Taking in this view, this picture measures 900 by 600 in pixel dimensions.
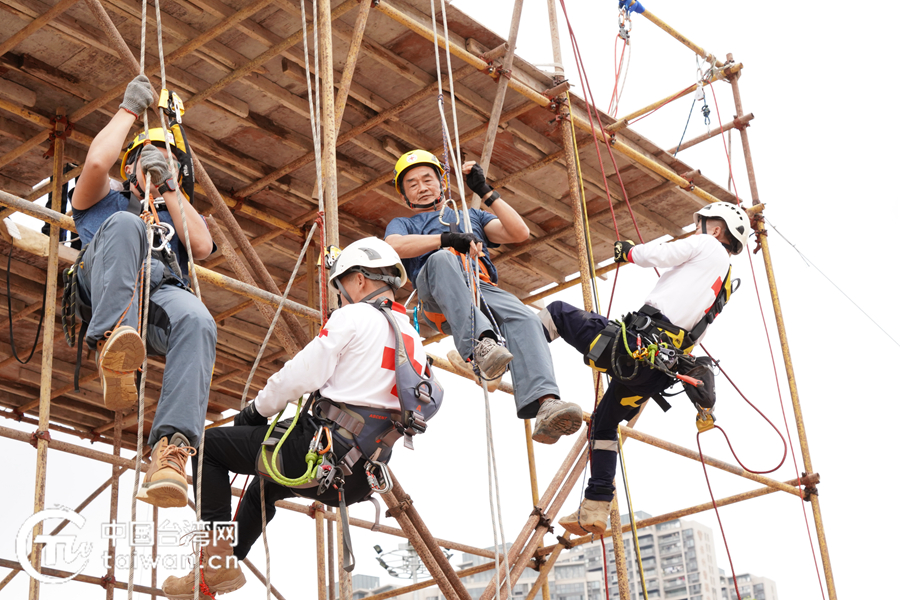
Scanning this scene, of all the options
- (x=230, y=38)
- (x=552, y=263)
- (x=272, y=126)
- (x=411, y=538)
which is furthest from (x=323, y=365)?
(x=552, y=263)

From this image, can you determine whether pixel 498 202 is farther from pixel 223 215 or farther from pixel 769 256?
pixel 769 256

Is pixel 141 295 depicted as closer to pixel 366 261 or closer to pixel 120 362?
pixel 120 362

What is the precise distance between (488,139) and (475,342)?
9.69 ft

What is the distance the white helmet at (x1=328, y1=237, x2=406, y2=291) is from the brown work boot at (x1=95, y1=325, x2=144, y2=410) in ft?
3.88

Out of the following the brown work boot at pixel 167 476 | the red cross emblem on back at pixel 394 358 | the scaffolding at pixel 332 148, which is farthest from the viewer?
the scaffolding at pixel 332 148

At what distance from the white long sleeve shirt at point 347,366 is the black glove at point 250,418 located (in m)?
0.12

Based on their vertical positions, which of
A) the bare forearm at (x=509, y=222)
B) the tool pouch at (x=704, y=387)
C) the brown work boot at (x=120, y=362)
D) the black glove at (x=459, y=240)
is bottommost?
the brown work boot at (x=120, y=362)

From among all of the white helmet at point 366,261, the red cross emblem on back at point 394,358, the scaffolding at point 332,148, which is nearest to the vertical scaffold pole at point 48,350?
the scaffolding at point 332,148

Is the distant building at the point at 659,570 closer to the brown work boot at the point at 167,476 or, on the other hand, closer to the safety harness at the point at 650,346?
the safety harness at the point at 650,346

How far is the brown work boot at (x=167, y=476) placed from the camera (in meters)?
4.16

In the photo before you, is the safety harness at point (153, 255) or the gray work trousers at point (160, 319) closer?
the gray work trousers at point (160, 319)

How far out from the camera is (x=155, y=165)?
500 cm

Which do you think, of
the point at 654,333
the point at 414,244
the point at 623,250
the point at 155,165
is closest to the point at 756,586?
the point at 623,250

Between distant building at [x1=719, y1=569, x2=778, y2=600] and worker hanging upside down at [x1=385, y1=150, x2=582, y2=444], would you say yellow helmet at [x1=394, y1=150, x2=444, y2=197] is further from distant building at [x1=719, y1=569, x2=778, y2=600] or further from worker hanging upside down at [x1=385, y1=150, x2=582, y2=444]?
distant building at [x1=719, y1=569, x2=778, y2=600]
